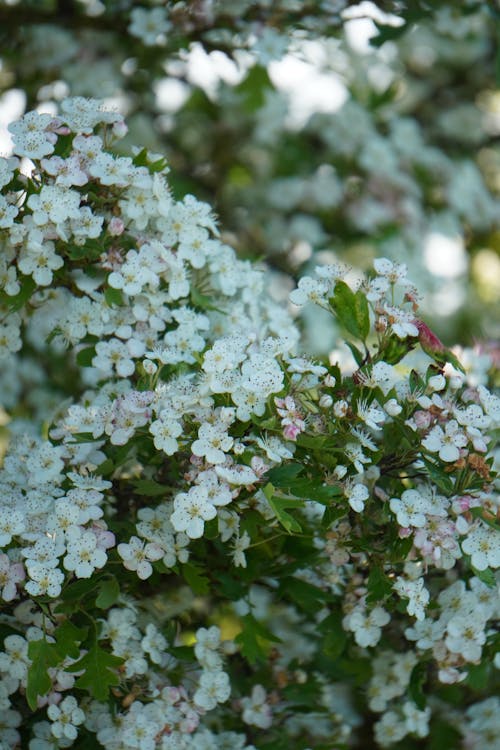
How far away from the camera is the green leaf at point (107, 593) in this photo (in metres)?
1.79

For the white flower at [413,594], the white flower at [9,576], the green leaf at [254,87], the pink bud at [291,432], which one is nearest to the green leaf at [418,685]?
the white flower at [413,594]

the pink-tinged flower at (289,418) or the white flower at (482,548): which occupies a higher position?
the pink-tinged flower at (289,418)

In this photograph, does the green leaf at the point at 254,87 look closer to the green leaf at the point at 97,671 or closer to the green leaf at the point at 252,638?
the green leaf at the point at 252,638

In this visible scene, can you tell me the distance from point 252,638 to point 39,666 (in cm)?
40

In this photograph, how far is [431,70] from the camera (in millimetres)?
4602

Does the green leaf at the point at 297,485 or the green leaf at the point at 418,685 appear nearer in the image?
the green leaf at the point at 297,485

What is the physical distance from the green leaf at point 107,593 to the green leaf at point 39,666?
0.10 m

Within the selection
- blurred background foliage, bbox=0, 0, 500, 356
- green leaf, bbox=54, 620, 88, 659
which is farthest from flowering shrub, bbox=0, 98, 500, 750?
A: blurred background foliage, bbox=0, 0, 500, 356

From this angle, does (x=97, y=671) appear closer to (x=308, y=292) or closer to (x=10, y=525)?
(x=10, y=525)

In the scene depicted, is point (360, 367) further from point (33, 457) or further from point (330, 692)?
point (330, 692)

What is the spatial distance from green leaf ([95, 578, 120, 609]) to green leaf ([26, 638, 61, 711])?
10cm

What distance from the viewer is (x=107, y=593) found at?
181 centimetres

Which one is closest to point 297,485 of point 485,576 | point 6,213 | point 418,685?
point 485,576

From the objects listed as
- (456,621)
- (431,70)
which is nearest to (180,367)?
(456,621)
